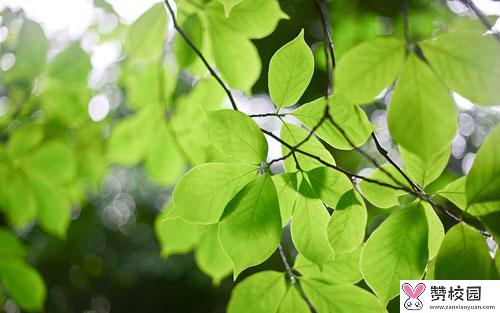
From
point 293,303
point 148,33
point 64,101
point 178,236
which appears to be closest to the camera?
point 293,303

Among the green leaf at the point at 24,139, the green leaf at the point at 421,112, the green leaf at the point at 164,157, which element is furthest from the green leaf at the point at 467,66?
the green leaf at the point at 24,139

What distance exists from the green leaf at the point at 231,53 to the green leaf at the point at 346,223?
31 cm

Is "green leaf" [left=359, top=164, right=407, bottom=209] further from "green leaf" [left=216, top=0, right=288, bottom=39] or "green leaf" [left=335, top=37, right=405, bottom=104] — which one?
"green leaf" [left=216, top=0, right=288, bottom=39]

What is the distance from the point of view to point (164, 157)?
1145 mm

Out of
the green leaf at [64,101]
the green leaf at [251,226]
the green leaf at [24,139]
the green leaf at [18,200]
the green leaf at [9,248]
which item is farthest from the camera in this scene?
the green leaf at [64,101]

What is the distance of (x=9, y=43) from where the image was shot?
62.1 inches

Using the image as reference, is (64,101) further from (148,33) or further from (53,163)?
(148,33)

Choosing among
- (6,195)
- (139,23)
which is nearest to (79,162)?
(6,195)

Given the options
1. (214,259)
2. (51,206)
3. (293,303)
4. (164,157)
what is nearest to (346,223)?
(293,303)

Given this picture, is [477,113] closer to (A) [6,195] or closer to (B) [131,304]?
(A) [6,195]

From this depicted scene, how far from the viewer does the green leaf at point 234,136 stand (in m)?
0.53

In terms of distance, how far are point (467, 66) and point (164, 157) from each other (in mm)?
842

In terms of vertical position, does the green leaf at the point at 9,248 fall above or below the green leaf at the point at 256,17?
below

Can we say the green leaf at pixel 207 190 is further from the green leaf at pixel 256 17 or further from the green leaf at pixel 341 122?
the green leaf at pixel 256 17
